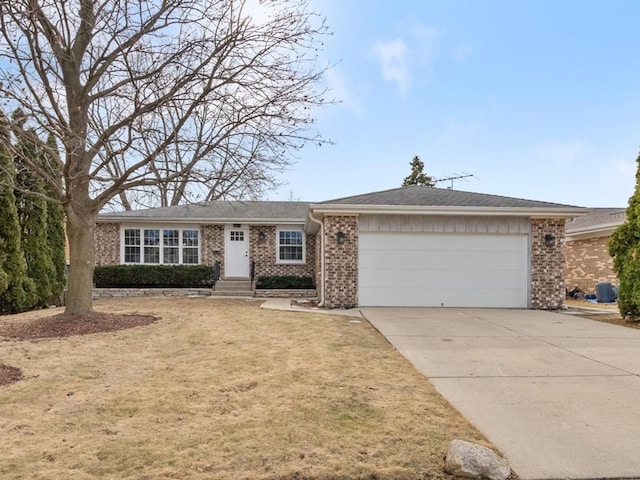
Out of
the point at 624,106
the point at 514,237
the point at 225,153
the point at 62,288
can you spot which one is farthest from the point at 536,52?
the point at 62,288

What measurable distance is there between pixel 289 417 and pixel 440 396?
160 cm

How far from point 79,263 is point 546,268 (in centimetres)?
1167

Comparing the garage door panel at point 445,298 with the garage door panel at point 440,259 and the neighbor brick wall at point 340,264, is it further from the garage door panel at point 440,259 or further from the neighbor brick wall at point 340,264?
the neighbor brick wall at point 340,264

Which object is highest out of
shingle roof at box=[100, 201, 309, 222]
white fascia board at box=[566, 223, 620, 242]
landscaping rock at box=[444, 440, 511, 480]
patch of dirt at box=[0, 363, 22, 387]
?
shingle roof at box=[100, 201, 309, 222]

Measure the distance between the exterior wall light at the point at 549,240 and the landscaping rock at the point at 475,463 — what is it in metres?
10.1

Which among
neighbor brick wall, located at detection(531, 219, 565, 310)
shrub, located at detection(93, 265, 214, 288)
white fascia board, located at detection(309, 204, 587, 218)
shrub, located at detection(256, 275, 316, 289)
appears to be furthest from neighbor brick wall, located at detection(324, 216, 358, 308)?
shrub, located at detection(93, 265, 214, 288)

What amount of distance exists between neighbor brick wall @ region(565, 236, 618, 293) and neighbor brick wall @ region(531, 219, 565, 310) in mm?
4592

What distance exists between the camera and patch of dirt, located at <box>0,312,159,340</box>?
7527 mm

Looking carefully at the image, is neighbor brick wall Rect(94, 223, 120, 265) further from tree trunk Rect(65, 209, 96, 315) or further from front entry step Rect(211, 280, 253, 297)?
tree trunk Rect(65, 209, 96, 315)

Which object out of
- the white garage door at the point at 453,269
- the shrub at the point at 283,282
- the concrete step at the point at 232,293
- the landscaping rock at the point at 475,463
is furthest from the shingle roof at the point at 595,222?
the landscaping rock at the point at 475,463

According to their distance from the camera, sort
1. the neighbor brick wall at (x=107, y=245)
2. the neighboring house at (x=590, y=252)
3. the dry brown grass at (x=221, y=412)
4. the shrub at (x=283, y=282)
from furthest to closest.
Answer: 1. the neighbor brick wall at (x=107, y=245)
2. the shrub at (x=283, y=282)
3. the neighboring house at (x=590, y=252)
4. the dry brown grass at (x=221, y=412)

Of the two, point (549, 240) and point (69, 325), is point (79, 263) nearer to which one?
point (69, 325)

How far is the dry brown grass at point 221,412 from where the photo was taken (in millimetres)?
2770

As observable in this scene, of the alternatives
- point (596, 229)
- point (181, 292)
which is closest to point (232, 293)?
point (181, 292)
